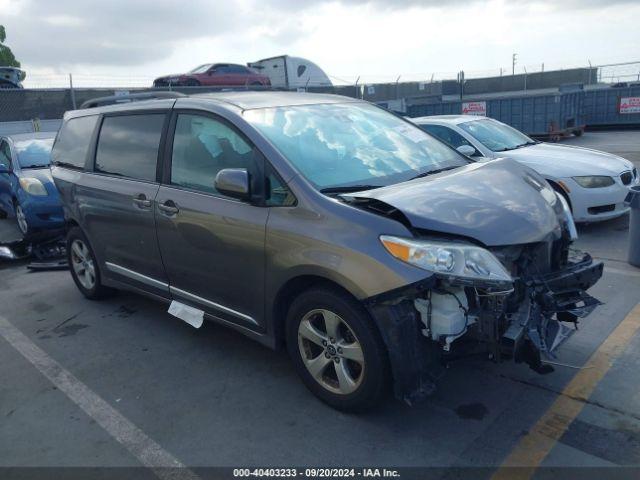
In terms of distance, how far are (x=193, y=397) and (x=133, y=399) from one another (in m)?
0.40

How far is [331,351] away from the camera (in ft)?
10.3

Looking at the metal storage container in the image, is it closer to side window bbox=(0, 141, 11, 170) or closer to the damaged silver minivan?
the damaged silver minivan

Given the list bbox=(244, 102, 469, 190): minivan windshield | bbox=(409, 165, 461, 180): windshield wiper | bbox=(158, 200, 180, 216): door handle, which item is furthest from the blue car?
bbox=(409, 165, 461, 180): windshield wiper

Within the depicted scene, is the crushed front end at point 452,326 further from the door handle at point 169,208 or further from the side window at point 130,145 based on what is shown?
the side window at point 130,145

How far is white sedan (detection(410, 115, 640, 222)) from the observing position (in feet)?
22.2

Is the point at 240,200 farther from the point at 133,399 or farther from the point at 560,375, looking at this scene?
the point at 560,375

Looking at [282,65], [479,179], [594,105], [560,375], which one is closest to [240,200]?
[479,179]

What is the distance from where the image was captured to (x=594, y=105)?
20.3 m

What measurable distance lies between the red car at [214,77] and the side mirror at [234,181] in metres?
17.4

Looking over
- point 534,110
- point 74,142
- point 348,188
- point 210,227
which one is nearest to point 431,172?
point 348,188

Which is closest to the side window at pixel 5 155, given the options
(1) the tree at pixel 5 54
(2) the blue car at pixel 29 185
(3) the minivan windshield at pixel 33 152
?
(2) the blue car at pixel 29 185

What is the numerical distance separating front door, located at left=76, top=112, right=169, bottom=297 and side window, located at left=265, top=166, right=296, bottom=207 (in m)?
1.17

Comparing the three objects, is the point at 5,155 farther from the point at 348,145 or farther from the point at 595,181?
the point at 595,181

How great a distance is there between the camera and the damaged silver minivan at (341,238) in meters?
2.81
